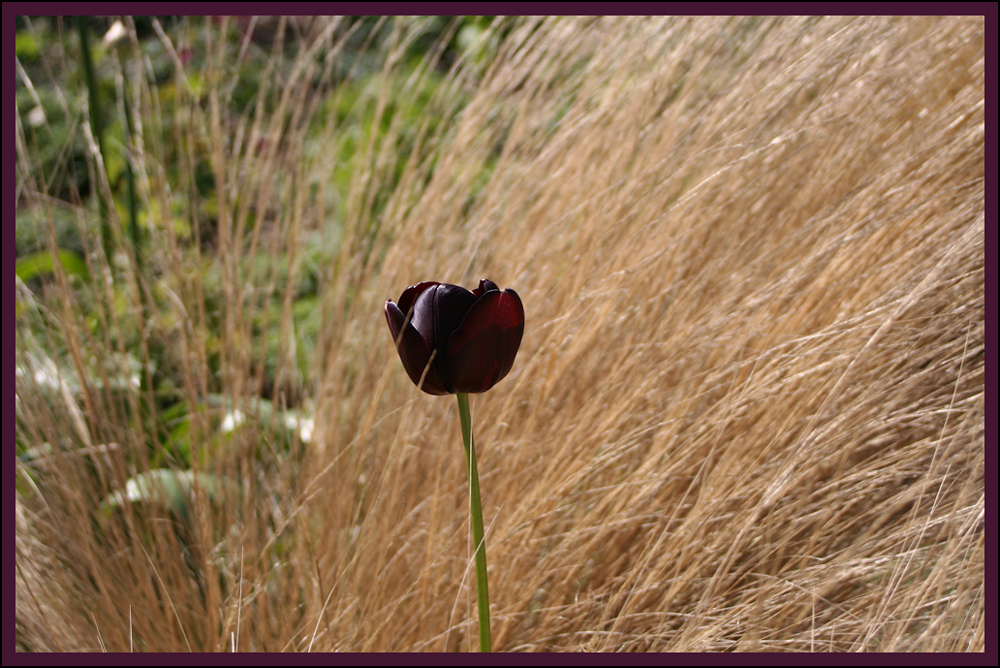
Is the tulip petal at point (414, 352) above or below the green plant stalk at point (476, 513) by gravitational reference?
above

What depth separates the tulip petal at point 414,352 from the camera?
369mm

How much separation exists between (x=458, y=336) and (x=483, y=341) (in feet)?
0.04

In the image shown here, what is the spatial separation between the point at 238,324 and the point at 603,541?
43cm

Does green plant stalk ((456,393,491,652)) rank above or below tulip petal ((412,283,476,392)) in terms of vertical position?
below

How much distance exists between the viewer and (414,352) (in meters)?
0.37

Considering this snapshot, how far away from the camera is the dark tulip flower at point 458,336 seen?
1.19 ft

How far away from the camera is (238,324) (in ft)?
2.63

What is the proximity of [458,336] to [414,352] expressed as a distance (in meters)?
0.02

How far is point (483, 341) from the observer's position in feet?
1.20

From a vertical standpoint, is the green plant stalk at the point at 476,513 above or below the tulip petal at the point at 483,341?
below

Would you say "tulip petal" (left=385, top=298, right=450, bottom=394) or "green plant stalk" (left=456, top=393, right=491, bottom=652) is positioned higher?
"tulip petal" (left=385, top=298, right=450, bottom=394)

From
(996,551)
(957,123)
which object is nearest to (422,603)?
(996,551)

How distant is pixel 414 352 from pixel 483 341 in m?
0.03

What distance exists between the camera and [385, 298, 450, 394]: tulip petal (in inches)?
14.5
